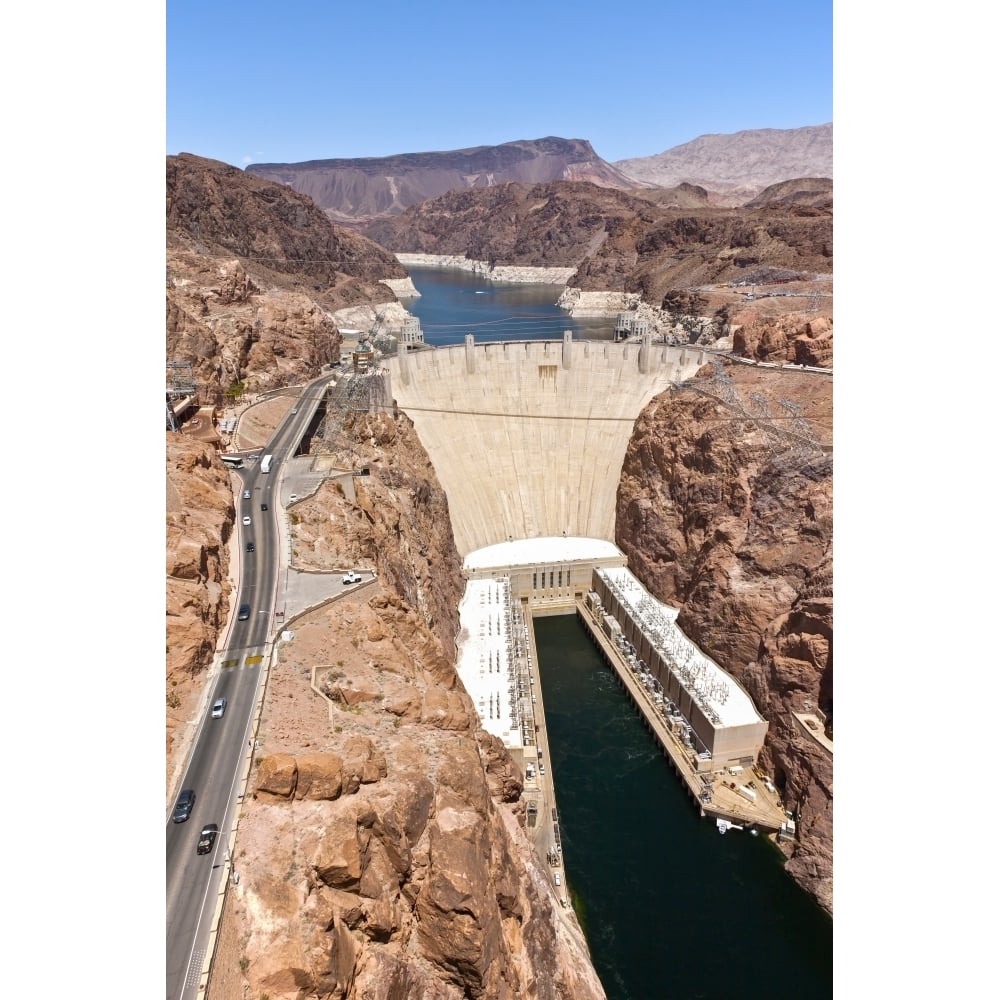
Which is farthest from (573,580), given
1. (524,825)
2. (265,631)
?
(265,631)

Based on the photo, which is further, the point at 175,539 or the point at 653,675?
the point at 653,675

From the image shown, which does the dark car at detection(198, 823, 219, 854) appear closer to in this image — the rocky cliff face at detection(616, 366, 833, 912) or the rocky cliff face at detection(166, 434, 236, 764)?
the rocky cliff face at detection(166, 434, 236, 764)

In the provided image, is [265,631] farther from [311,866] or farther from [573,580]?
[573,580]

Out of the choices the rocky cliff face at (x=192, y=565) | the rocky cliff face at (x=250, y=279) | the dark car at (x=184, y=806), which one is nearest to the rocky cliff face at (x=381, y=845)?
the dark car at (x=184, y=806)

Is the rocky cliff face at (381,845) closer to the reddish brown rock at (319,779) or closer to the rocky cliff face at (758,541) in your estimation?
the reddish brown rock at (319,779)

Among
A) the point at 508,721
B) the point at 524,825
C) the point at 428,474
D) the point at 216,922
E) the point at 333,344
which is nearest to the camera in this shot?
the point at 216,922

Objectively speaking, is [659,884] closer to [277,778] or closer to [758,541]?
[758,541]

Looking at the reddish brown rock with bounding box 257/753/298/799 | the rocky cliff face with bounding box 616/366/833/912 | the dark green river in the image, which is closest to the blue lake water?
the rocky cliff face with bounding box 616/366/833/912
